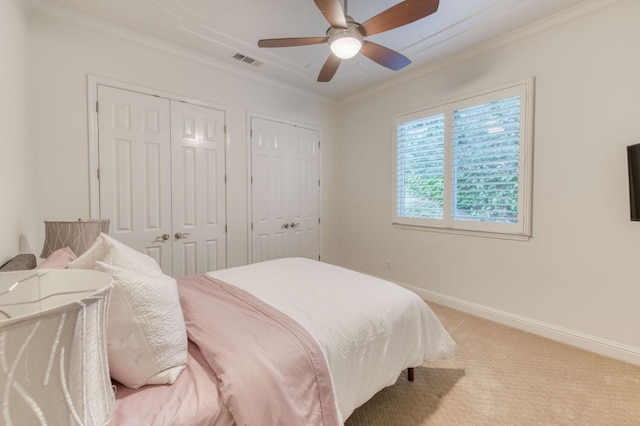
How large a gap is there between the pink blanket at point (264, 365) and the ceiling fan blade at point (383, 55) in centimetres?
202

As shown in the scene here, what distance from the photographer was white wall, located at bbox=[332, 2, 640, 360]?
7.35ft

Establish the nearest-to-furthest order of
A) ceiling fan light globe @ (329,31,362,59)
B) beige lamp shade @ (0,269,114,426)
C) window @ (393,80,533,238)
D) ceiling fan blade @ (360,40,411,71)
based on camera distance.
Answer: beige lamp shade @ (0,269,114,426), ceiling fan light globe @ (329,31,362,59), ceiling fan blade @ (360,40,411,71), window @ (393,80,533,238)

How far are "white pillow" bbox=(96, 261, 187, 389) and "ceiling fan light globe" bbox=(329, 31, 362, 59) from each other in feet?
6.28

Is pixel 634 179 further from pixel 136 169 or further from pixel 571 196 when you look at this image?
pixel 136 169

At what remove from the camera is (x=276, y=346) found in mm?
1238

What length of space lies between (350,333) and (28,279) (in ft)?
4.11

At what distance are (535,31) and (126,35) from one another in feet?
12.7

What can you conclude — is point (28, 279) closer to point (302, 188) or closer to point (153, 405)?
point (153, 405)

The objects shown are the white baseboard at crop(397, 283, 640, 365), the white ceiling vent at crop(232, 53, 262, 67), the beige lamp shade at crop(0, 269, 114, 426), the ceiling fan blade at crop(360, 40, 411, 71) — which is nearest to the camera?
the beige lamp shade at crop(0, 269, 114, 426)

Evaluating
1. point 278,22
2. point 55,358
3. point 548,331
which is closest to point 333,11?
point 278,22

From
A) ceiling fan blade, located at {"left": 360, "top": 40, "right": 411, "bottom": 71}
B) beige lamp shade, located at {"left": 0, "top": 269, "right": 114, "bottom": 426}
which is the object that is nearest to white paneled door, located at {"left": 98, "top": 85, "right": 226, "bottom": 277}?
ceiling fan blade, located at {"left": 360, "top": 40, "right": 411, "bottom": 71}

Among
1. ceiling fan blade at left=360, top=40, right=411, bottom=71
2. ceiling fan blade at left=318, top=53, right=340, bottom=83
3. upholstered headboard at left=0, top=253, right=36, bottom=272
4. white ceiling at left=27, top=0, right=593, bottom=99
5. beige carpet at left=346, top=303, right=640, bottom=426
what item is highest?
white ceiling at left=27, top=0, right=593, bottom=99

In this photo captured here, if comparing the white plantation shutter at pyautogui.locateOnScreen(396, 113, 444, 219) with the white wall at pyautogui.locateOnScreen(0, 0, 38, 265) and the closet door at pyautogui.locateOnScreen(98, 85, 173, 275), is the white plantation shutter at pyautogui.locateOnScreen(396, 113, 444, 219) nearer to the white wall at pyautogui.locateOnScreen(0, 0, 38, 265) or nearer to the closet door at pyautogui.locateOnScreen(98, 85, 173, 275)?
the closet door at pyautogui.locateOnScreen(98, 85, 173, 275)

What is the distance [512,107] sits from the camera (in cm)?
277
